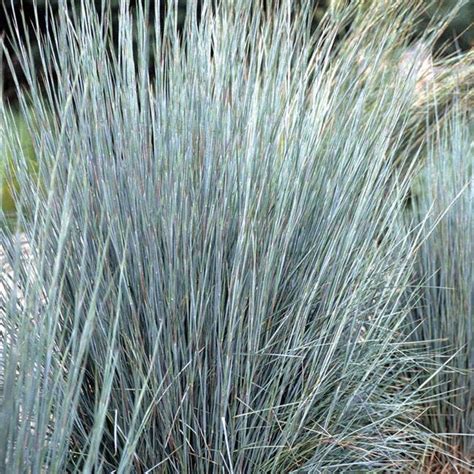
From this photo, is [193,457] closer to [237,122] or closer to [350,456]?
[350,456]

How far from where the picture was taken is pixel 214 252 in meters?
1.72

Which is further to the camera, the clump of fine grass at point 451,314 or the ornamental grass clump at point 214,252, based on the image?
the clump of fine grass at point 451,314

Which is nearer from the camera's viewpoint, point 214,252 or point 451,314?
point 214,252

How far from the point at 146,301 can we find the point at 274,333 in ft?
0.98

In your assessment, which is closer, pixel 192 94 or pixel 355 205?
pixel 192 94

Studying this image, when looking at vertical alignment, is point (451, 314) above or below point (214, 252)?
below

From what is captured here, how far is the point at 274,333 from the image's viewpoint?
1.75 meters

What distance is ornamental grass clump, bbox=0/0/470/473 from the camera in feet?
5.41

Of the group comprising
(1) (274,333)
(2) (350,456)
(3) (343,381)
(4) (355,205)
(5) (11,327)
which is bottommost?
(2) (350,456)

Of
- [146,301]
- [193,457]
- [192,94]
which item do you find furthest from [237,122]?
[193,457]

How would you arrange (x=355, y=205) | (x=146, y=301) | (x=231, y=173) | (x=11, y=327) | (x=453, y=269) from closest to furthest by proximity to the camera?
(x=11, y=327), (x=146, y=301), (x=231, y=173), (x=355, y=205), (x=453, y=269)

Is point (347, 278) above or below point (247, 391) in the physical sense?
above

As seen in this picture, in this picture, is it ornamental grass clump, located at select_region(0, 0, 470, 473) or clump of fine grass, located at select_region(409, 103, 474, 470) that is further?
clump of fine grass, located at select_region(409, 103, 474, 470)

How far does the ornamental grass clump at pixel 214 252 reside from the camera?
1.65 m
